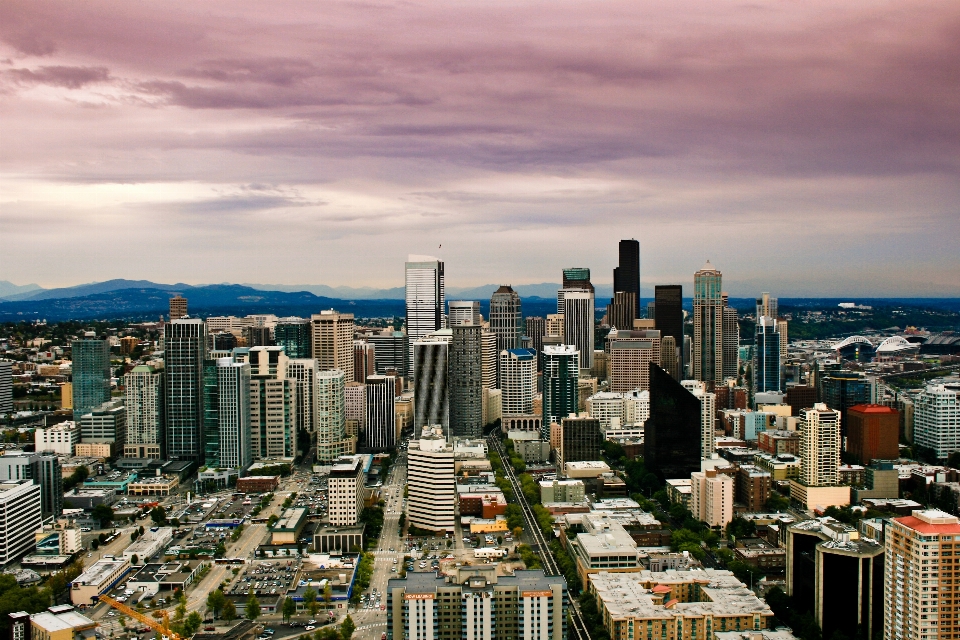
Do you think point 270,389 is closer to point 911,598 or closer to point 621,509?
point 621,509

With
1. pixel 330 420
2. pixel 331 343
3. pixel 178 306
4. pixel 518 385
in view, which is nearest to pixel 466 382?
pixel 518 385

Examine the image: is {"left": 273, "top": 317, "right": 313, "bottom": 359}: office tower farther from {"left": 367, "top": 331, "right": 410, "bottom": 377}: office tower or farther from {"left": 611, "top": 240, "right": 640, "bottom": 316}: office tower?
{"left": 611, "top": 240, "right": 640, "bottom": 316}: office tower

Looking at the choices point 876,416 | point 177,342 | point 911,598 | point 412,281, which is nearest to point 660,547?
point 911,598

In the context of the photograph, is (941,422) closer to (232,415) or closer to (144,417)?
(232,415)

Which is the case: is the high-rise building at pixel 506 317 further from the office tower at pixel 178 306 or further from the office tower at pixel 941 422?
the office tower at pixel 941 422

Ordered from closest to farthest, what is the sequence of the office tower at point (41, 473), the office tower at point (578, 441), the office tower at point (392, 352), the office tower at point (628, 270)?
the office tower at point (41, 473)
the office tower at point (578, 441)
the office tower at point (392, 352)
the office tower at point (628, 270)

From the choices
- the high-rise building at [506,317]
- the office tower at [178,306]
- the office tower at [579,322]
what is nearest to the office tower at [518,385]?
the high-rise building at [506,317]
